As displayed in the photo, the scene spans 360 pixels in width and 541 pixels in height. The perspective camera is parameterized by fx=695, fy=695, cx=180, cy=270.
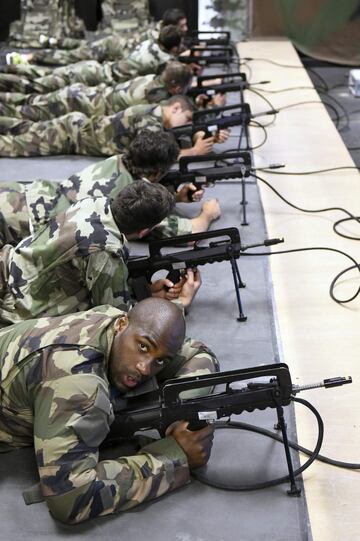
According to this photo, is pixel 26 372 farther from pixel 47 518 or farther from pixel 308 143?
pixel 308 143

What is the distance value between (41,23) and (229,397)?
22.1 feet

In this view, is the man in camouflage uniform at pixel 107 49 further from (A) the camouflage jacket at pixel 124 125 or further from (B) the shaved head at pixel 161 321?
(B) the shaved head at pixel 161 321

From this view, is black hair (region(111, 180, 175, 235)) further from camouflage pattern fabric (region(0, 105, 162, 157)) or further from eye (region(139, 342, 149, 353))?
camouflage pattern fabric (region(0, 105, 162, 157))

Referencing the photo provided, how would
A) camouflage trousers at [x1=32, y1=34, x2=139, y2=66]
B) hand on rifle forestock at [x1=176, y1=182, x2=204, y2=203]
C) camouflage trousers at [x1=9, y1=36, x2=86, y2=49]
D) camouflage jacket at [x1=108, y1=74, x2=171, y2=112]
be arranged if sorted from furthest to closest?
camouflage trousers at [x1=9, y1=36, x2=86, y2=49] → camouflage trousers at [x1=32, y1=34, x2=139, y2=66] → camouflage jacket at [x1=108, y1=74, x2=171, y2=112] → hand on rifle forestock at [x1=176, y1=182, x2=204, y2=203]

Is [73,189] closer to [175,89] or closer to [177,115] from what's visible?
[177,115]

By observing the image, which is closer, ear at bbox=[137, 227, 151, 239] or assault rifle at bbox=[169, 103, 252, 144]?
ear at bbox=[137, 227, 151, 239]

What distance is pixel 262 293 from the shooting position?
2.84 metres

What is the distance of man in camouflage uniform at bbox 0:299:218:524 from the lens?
5.40ft

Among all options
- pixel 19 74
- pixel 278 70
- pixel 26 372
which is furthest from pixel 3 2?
pixel 26 372

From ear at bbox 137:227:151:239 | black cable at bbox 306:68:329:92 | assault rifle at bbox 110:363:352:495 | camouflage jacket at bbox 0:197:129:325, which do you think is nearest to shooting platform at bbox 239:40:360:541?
assault rifle at bbox 110:363:352:495

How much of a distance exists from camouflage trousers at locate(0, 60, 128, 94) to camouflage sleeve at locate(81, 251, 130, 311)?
3.48 metres

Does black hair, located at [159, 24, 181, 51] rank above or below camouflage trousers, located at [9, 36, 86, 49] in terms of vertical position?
above

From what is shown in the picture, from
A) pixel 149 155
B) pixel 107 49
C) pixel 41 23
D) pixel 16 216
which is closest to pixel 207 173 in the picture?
pixel 149 155

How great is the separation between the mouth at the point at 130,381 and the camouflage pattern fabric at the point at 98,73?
13.7ft
